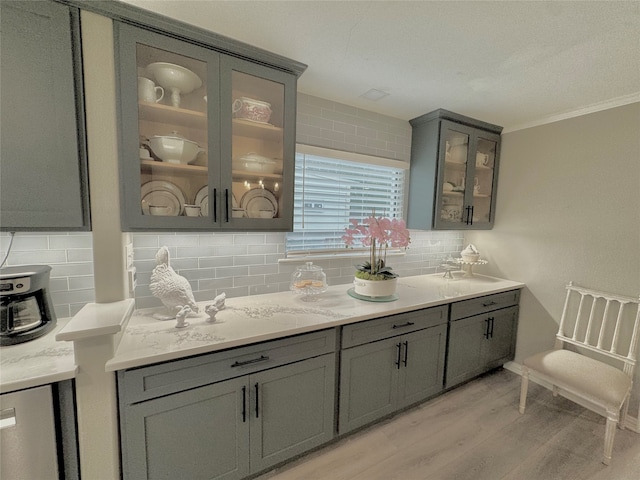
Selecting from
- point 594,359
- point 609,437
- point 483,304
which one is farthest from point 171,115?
point 594,359

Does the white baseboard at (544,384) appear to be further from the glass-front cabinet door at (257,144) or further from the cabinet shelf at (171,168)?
the cabinet shelf at (171,168)

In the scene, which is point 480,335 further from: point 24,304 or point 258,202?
point 24,304

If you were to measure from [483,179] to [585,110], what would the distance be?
853 mm

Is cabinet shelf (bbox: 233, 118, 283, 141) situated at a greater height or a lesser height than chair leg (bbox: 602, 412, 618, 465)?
greater

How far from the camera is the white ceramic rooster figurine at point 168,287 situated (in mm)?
1408

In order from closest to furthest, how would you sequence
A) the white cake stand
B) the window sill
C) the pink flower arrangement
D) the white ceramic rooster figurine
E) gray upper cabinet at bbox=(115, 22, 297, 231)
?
gray upper cabinet at bbox=(115, 22, 297, 231), the white ceramic rooster figurine, the pink flower arrangement, the window sill, the white cake stand

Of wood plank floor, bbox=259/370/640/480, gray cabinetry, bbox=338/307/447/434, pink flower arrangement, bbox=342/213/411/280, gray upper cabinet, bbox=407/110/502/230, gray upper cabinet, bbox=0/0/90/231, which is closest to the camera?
gray upper cabinet, bbox=0/0/90/231

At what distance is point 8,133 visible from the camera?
1.02 m

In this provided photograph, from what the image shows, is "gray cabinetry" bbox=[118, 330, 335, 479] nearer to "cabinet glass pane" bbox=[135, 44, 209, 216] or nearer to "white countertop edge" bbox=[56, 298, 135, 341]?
"white countertop edge" bbox=[56, 298, 135, 341]

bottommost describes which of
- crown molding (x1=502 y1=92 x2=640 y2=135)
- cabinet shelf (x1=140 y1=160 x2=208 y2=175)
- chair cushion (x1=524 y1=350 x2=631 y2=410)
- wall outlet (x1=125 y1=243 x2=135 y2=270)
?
chair cushion (x1=524 y1=350 x2=631 y2=410)

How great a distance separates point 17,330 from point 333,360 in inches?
58.5

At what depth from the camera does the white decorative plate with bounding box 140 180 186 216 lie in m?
1.32

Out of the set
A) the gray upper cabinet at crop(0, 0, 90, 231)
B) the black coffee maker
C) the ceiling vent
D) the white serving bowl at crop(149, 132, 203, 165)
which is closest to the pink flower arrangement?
the ceiling vent

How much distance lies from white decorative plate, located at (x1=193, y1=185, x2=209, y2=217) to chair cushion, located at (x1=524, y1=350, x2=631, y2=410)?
255 centimetres
